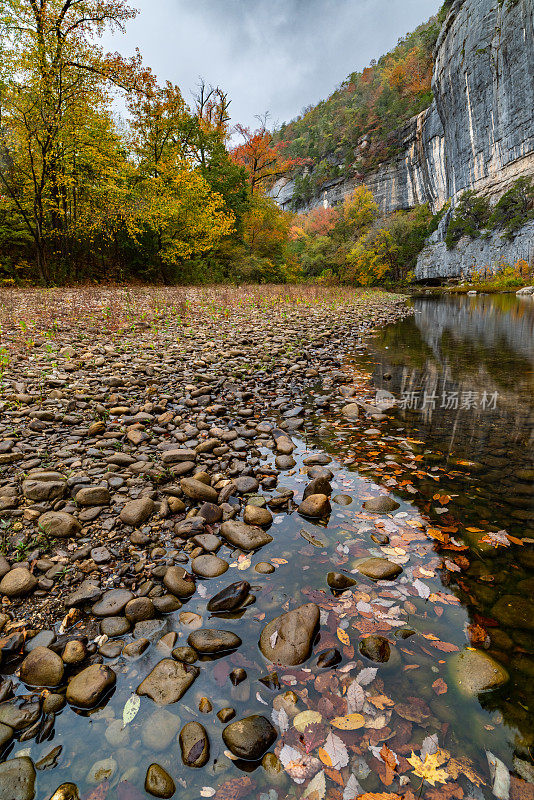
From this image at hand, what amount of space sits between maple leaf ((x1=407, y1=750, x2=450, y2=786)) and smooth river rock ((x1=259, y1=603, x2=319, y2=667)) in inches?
21.4

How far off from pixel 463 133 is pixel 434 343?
136ft

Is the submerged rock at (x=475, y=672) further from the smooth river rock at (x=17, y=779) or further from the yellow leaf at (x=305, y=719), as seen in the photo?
the smooth river rock at (x=17, y=779)

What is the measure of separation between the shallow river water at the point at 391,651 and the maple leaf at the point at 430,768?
0.05 feet

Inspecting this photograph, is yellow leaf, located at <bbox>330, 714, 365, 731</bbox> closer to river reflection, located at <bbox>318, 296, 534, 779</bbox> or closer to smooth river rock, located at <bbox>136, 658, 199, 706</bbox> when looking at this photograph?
river reflection, located at <bbox>318, 296, 534, 779</bbox>

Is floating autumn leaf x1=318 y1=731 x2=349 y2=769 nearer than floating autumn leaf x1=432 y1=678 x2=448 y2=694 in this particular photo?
Yes

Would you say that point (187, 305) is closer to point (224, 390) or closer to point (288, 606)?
point (224, 390)

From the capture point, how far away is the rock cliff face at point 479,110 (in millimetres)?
30047

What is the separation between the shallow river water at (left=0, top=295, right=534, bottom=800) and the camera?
1297mm

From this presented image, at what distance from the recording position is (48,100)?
1622cm

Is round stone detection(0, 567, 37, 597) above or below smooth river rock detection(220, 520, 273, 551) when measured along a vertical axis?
above

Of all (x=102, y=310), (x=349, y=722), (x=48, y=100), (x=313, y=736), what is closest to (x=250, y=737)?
(x=313, y=736)

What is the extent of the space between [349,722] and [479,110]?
160 feet

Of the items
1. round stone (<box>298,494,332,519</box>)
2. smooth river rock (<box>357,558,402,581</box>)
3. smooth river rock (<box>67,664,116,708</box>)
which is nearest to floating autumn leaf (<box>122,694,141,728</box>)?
smooth river rock (<box>67,664,116,708</box>)

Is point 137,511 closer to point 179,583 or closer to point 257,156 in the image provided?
point 179,583
